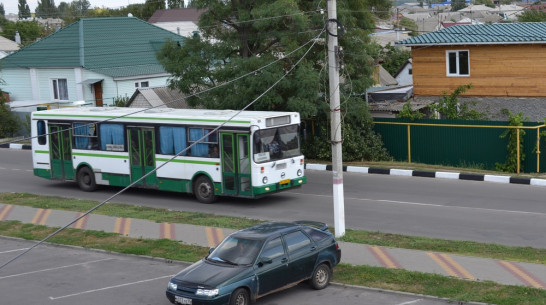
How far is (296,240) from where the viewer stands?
12.5 metres

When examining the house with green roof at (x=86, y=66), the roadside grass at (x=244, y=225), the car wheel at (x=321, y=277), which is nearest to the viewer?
the car wheel at (x=321, y=277)

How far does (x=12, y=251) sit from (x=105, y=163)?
668cm

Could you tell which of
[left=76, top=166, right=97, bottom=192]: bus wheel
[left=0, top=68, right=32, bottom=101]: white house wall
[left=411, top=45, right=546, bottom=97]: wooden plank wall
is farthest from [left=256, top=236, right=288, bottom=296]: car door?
[left=0, top=68, right=32, bottom=101]: white house wall

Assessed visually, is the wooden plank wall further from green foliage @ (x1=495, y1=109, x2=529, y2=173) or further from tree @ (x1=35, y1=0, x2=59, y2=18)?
tree @ (x1=35, y1=0, x2=59, y2=18)

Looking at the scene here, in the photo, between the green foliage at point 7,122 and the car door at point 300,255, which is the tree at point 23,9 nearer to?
the green foliage at point 7,122

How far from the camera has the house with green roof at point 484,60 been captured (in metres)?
29.9

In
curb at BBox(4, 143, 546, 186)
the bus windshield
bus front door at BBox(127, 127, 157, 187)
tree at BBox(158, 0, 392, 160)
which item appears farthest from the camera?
tree at BBox(158, 0, 392, 160)

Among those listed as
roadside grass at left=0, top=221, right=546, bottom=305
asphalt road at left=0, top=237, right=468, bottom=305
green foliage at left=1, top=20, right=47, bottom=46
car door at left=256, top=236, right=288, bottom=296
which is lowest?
asphalt road at left=0, top=237, right=468, bottom=305

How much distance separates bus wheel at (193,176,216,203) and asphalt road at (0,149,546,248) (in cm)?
20

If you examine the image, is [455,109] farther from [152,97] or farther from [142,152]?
[152,97]

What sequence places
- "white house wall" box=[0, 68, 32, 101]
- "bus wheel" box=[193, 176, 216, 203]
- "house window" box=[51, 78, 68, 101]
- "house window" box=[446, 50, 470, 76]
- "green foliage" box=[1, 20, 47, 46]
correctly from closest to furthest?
"bus wheel" box=[193, 176, 216, 203]
"house window" box=[446, 50, 470, 76]
"house window" box=[51, 78, 68, 101]
"white house wall" box=[0, 68, 32, 101]
"green foliage" box=[1, 20, 47, 46]

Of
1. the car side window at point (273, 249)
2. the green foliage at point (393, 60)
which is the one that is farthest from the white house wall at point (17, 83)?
the car side window at point (273, 249)

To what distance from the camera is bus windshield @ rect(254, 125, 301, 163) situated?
20.2 m

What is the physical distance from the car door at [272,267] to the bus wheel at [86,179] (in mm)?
13341
